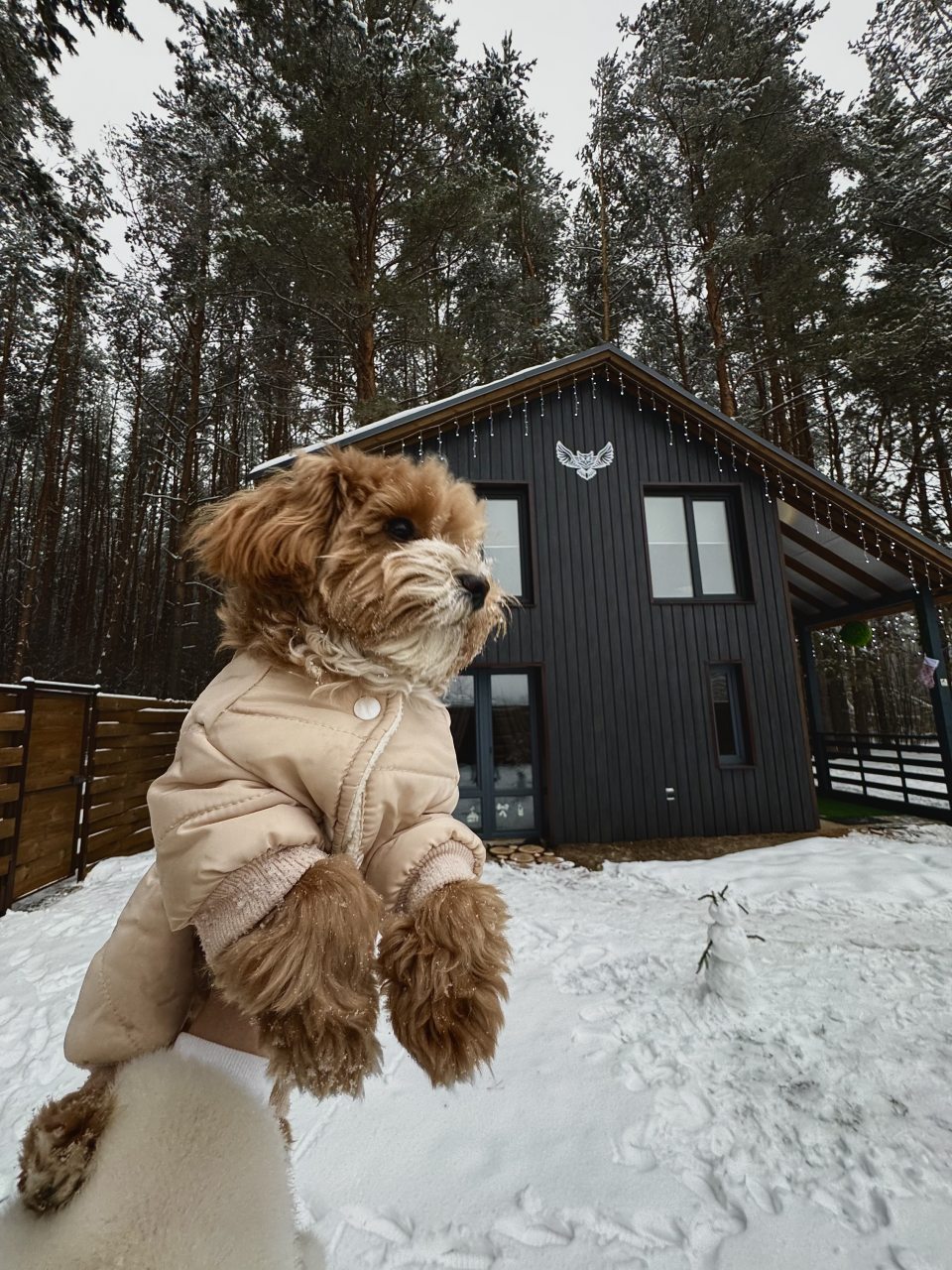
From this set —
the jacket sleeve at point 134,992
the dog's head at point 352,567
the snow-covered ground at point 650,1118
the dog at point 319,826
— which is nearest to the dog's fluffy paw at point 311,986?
the dog at point 319,826

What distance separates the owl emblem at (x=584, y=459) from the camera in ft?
28.5

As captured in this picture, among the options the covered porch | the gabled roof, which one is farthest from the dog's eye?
the covered porch

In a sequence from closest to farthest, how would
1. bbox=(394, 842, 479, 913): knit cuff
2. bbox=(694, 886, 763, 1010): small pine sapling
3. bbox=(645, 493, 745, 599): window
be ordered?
1. bbox=(394, 842, 479, 913): knit cuff
2. bbox=(694, 886, 763, 1010): small pine sapling
3. bbox=(645, 493, 745, 599): window

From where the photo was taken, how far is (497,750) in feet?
27.1

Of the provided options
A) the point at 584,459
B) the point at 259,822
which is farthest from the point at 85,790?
the point at 584,459

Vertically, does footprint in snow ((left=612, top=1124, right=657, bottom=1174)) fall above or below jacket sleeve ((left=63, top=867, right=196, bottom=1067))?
below

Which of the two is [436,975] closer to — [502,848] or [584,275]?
[502,848]

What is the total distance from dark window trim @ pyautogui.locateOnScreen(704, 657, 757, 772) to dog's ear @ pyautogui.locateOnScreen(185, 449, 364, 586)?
7.89 m

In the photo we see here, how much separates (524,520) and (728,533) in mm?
3315

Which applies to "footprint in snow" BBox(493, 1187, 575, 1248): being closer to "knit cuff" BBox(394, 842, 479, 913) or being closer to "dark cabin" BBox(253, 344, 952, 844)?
"knit cuff" BBox(394, 842, 479, 913)

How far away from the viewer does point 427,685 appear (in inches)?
58.6

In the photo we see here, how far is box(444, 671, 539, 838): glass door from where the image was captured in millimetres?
8078

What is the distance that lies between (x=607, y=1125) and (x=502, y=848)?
5.38 m

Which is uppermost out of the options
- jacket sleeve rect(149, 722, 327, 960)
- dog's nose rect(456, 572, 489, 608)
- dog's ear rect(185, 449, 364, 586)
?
dog's ear rect(185, 449, 364, 586)
